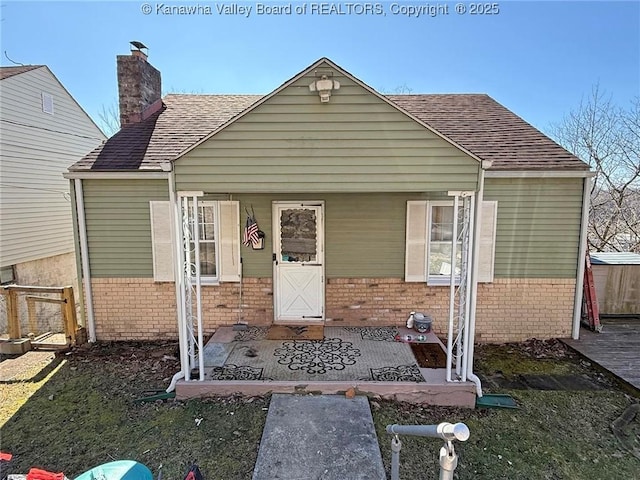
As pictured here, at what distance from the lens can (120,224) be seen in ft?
21.2

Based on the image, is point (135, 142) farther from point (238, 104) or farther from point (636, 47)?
point (636, 47)

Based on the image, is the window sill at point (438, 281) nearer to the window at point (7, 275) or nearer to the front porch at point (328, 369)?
the front porch at point (328, 369)

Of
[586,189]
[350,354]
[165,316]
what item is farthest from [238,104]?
[586,189]

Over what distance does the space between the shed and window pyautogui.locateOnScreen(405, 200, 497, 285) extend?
2966 mm

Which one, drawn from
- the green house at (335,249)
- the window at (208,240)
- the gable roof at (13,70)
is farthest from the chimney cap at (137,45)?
the gable roof at (13,70)

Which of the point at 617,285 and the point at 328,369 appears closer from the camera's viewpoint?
the point at 328,369

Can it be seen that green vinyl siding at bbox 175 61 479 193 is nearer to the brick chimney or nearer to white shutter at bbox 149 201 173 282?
white shutter at bbox 149 201 173 282

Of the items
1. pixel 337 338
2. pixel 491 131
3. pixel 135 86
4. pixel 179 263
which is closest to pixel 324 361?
pixel 337 338

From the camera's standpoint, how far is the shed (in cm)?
718

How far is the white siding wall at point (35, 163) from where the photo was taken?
33.6ft

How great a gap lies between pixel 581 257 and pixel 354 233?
14.3 ft

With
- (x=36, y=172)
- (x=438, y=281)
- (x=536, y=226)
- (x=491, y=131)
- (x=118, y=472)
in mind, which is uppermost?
(x=491, y=131)

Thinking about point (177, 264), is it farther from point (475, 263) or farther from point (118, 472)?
point (475, 263)

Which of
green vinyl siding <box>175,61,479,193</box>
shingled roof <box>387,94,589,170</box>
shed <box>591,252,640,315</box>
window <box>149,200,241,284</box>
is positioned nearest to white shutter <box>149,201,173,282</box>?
window <box>149,200,241,284</box>
